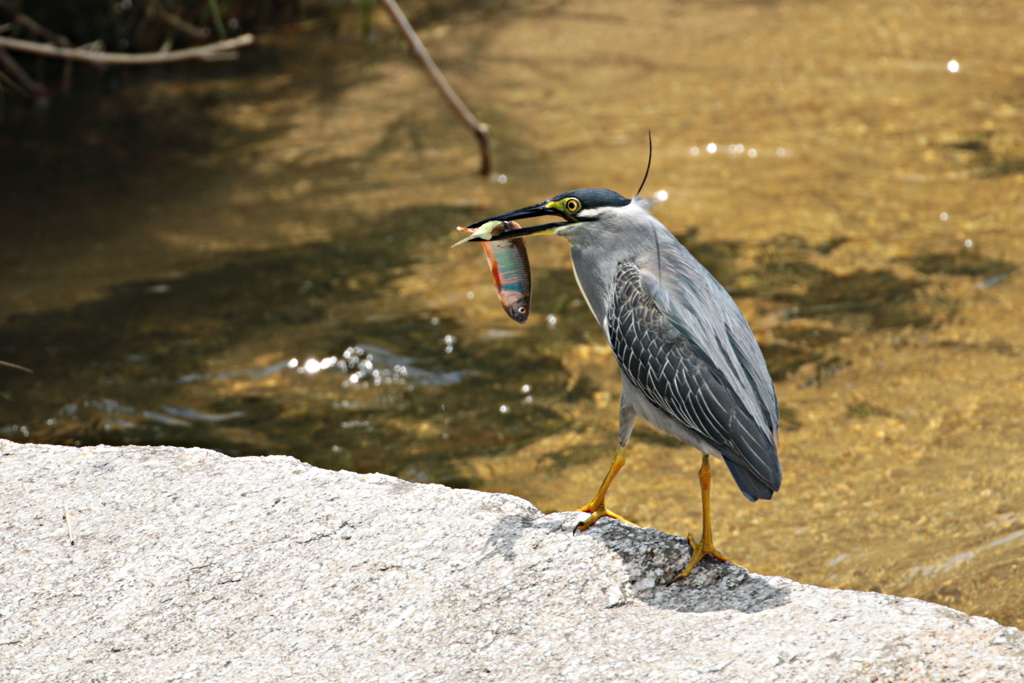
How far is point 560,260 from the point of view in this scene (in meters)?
6.89

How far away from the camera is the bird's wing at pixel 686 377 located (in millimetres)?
2729

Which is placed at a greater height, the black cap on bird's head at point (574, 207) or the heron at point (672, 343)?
the black cap on bird's head at point (574, 207)

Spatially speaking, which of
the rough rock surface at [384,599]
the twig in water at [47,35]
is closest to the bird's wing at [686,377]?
the rough rock surface at [384,599]

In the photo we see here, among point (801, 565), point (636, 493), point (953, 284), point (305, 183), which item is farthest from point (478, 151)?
point (801, 565)

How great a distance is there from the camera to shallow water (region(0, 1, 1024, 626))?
4.78 metres

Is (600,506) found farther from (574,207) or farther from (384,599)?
(574,207)

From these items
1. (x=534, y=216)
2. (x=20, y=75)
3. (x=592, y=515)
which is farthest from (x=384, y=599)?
(x=20, y=75)

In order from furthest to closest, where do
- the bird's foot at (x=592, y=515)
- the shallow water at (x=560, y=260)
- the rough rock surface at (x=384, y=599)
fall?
the shallow water at (x=560, y=260) < the bird's foot at (x=592, y=515) < the rough rock surface at (x=384, y=599)

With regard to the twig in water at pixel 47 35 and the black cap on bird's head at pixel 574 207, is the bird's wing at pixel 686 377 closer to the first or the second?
the black cap on bird's head at pixel 574 207

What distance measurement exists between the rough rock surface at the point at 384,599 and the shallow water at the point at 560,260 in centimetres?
140

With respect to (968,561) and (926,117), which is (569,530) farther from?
(926,117)

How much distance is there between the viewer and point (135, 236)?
296 inches

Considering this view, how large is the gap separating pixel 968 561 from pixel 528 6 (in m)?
8.11

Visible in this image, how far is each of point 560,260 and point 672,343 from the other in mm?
4059
